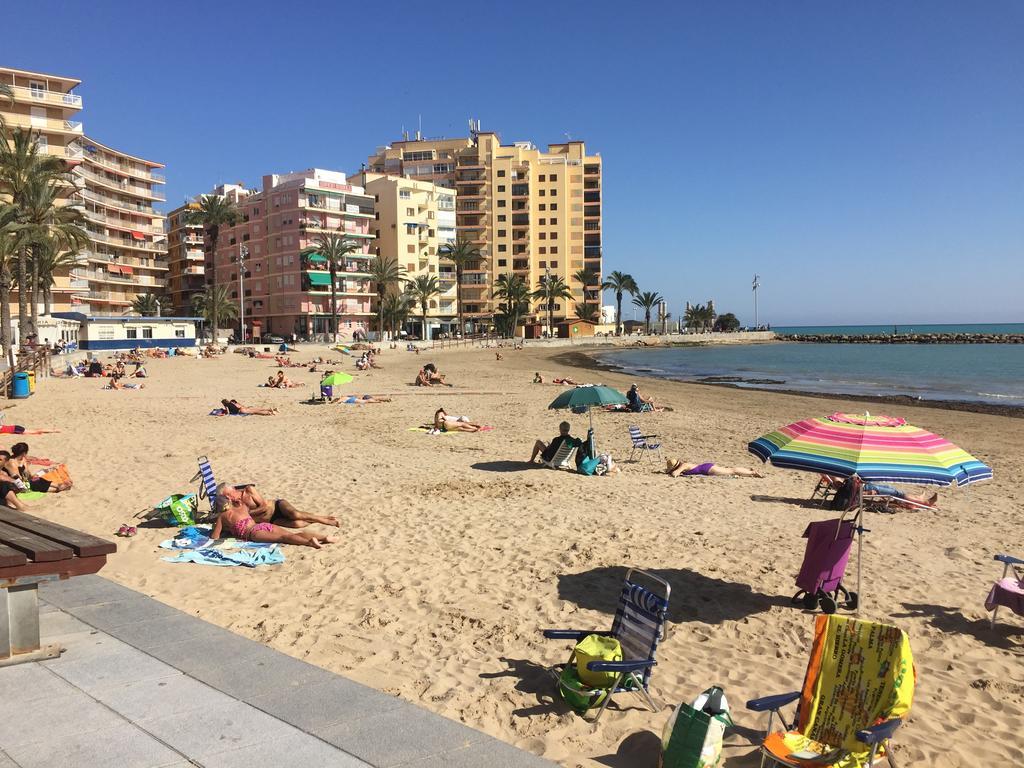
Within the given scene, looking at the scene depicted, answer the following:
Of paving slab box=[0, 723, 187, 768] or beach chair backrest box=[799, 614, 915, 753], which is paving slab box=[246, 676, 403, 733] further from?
beach chair backrest box=[799, 614, 915, 753]

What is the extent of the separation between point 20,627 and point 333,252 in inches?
2829

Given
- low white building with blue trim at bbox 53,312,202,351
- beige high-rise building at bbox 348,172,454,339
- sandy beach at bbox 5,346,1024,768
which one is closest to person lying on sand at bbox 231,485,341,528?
sandy beach at bbox 5,346,1024,768

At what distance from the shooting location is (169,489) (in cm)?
1076

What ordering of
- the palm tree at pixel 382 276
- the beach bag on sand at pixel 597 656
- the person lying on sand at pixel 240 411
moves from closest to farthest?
1. the beach bag on sand at pixel 597 656
2. the person lying on sand at pixel 240 411
3. the palm tree at pixel 382 276

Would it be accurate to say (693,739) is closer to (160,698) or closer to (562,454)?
(160,698)

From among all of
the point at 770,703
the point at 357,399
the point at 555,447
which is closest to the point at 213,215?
the point at 357,399

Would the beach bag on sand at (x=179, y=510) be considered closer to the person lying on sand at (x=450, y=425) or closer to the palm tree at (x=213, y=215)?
the person lying on sand at (x=450, y=425)

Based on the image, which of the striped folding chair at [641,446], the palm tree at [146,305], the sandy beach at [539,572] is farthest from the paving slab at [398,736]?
the palm tree at [146,305]

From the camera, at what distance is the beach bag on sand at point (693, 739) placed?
376cm

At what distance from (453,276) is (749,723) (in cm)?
9539

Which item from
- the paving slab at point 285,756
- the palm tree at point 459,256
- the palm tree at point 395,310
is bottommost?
the paving slab at point 285,756

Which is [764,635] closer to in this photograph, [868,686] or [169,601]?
[868,686]

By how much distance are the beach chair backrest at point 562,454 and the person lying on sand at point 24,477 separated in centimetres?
771

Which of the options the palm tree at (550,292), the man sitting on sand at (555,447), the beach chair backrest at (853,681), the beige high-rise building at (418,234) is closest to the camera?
the beach chair backrest at (853,681)
